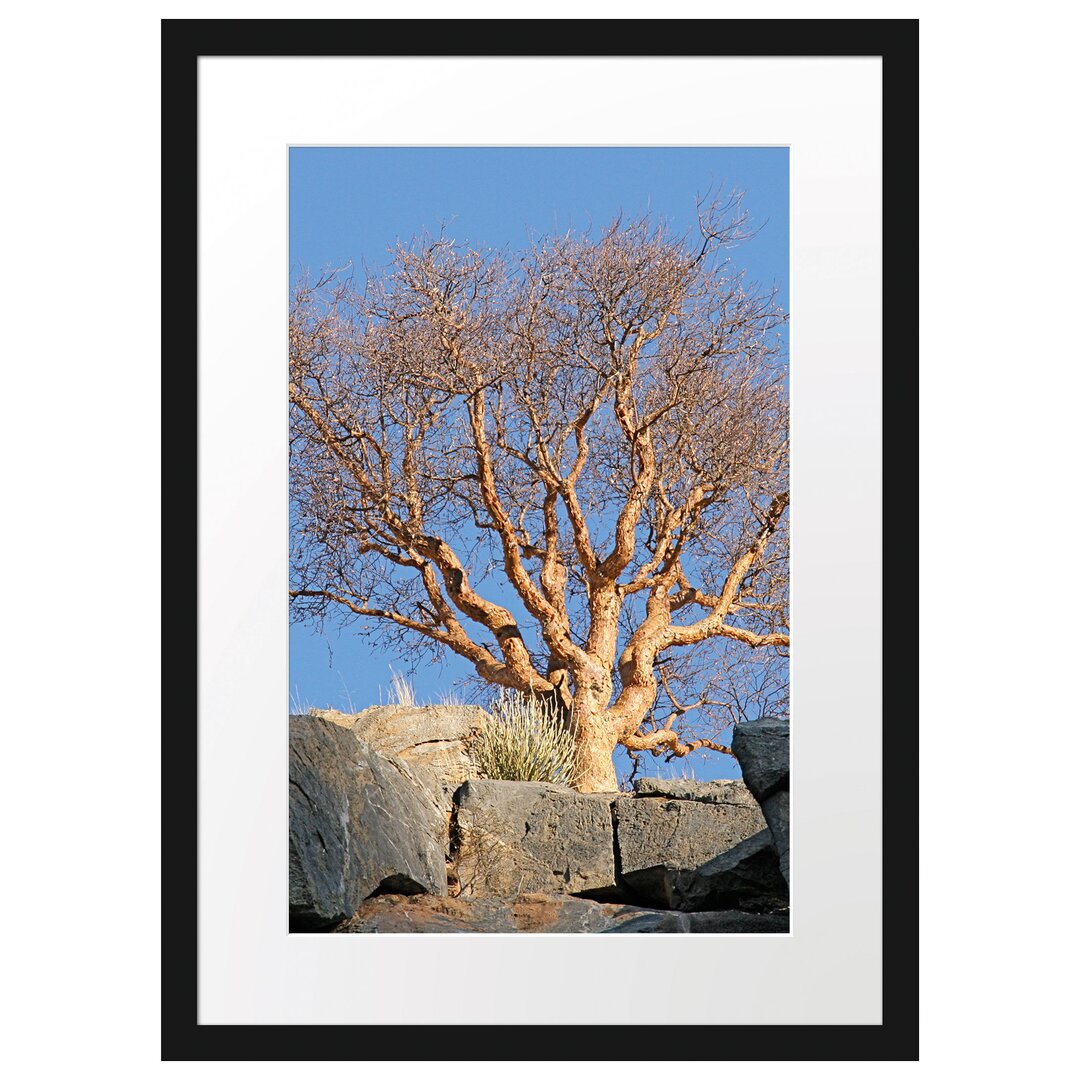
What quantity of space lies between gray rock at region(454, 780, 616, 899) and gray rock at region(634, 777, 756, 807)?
0.94ft

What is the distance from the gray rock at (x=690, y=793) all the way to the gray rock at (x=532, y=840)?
0.94ft

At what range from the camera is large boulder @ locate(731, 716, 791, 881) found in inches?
285

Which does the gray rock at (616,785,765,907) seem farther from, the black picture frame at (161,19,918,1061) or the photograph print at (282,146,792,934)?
the black picture frame at (161,19,918,1061)

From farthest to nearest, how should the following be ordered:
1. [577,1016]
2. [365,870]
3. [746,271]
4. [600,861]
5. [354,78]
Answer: [746,271]
[600,861]
[365,870]
[354,78]
[577,1016]

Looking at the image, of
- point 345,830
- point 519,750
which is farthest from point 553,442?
→ point 345,830

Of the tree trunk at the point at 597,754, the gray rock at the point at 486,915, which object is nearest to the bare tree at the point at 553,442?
the tree trunk at the point at 597,754

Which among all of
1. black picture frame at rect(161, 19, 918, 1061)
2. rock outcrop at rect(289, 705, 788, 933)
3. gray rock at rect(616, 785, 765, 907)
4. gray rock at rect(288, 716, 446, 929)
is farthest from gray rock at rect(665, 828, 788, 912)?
black picture frame at rect(161, 19, 918, 1061)

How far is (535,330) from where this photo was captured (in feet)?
38.2

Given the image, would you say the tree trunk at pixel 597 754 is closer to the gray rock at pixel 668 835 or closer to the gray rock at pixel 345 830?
the gray rock at pixel 668 835

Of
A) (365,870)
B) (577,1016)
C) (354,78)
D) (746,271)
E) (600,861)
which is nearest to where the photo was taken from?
(577,1016)
